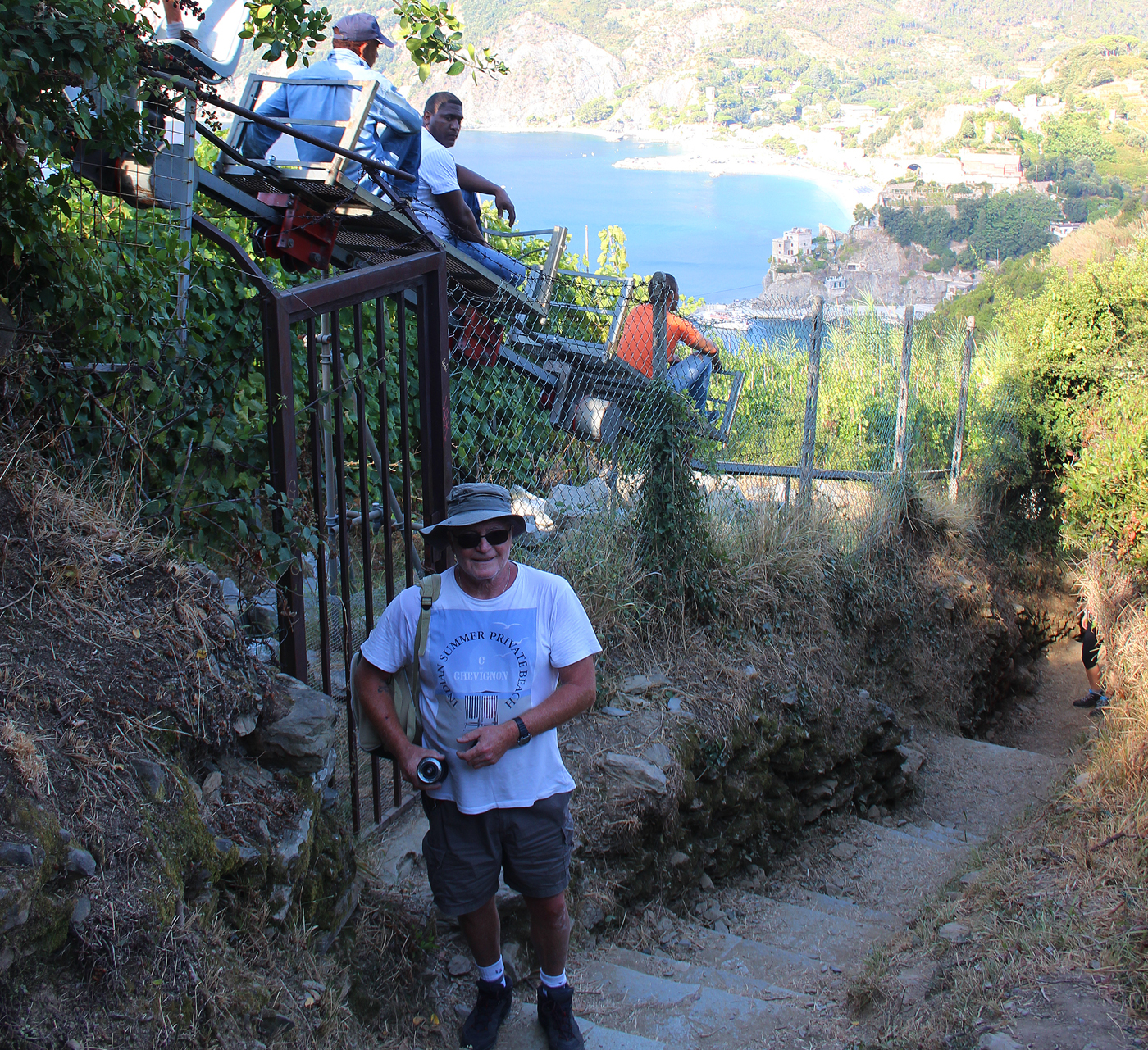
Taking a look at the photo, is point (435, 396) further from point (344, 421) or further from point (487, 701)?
point (487, 701)

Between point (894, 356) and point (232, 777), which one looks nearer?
point (232, 777)

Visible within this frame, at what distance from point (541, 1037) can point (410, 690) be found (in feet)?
4.38

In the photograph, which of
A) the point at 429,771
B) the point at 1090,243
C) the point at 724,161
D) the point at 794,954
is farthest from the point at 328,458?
the point at 724,161

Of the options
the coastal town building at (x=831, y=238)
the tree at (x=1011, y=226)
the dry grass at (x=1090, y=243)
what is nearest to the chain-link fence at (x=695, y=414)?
the dry grass at (x=1090, y=243)

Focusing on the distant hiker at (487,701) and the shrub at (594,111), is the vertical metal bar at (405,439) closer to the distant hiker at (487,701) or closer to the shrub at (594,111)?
the distant hiker at (487,701)

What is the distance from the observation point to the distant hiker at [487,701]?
3.04 metres

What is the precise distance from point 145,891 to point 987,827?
20.1ft

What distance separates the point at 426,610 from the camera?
3037mm

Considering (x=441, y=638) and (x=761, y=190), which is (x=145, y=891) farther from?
(x=761, y=190)

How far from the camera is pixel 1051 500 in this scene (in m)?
12.1

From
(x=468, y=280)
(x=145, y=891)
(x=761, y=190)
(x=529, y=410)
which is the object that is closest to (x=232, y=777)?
(x=145, y=891)

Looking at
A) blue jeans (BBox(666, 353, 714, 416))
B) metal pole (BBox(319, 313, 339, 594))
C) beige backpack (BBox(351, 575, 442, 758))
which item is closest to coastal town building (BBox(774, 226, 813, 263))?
blue jeans (BBox(666, 353, 714, 416))

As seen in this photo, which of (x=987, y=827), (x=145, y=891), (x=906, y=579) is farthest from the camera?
(x=906, y=579)

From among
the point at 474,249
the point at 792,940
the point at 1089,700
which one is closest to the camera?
the point at 792,940
